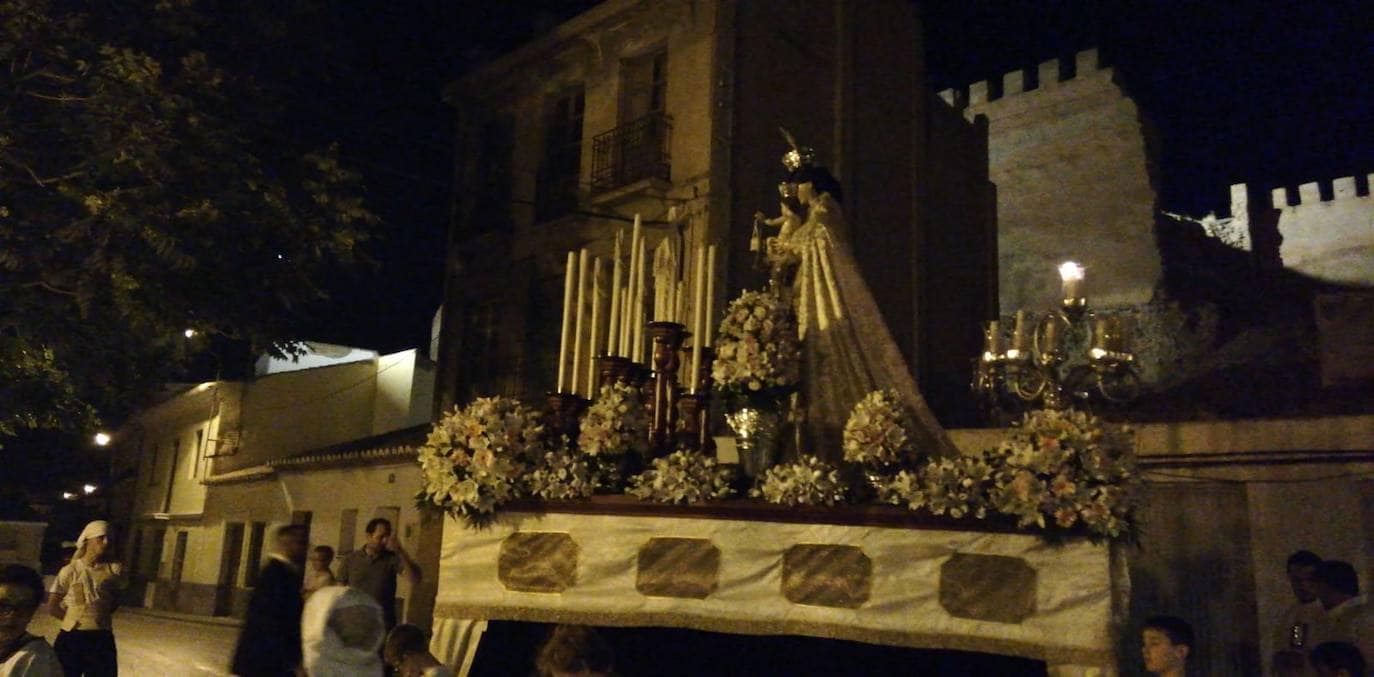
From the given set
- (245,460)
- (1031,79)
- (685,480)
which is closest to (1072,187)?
(1031,79)

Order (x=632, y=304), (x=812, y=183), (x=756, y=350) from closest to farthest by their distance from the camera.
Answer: (x=756, y=350) < (x=812, y=183) < (x=632, y=304)

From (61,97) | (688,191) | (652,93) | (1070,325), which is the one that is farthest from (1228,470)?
(61,97)

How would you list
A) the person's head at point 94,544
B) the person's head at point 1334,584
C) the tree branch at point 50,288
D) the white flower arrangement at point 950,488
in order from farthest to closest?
1. the tree branch at point 50,288
2. the person's head at point 94,544
3. the person's head at point 1334,584
4. the white flower arrangement at point 950,488

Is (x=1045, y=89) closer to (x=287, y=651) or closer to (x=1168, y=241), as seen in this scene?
(x=1168, y=241)

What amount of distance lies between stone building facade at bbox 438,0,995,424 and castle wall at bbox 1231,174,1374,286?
1748 centimetres

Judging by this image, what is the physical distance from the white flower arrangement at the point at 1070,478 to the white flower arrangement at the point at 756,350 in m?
1.17

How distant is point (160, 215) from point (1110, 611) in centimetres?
786

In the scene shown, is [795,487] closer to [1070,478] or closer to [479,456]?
[1070,478]

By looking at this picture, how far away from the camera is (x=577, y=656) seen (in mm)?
3521

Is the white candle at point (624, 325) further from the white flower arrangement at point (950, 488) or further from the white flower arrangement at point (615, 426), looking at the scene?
the white flower arrangement at point (950, 488)

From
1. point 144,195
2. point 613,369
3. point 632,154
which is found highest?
point 632,154

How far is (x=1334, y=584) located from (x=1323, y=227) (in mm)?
28430

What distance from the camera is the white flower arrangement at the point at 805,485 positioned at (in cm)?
452

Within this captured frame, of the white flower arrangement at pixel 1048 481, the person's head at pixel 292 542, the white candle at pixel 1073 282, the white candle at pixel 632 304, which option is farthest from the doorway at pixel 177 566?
the white flower arrangement at pixel 1048 481
